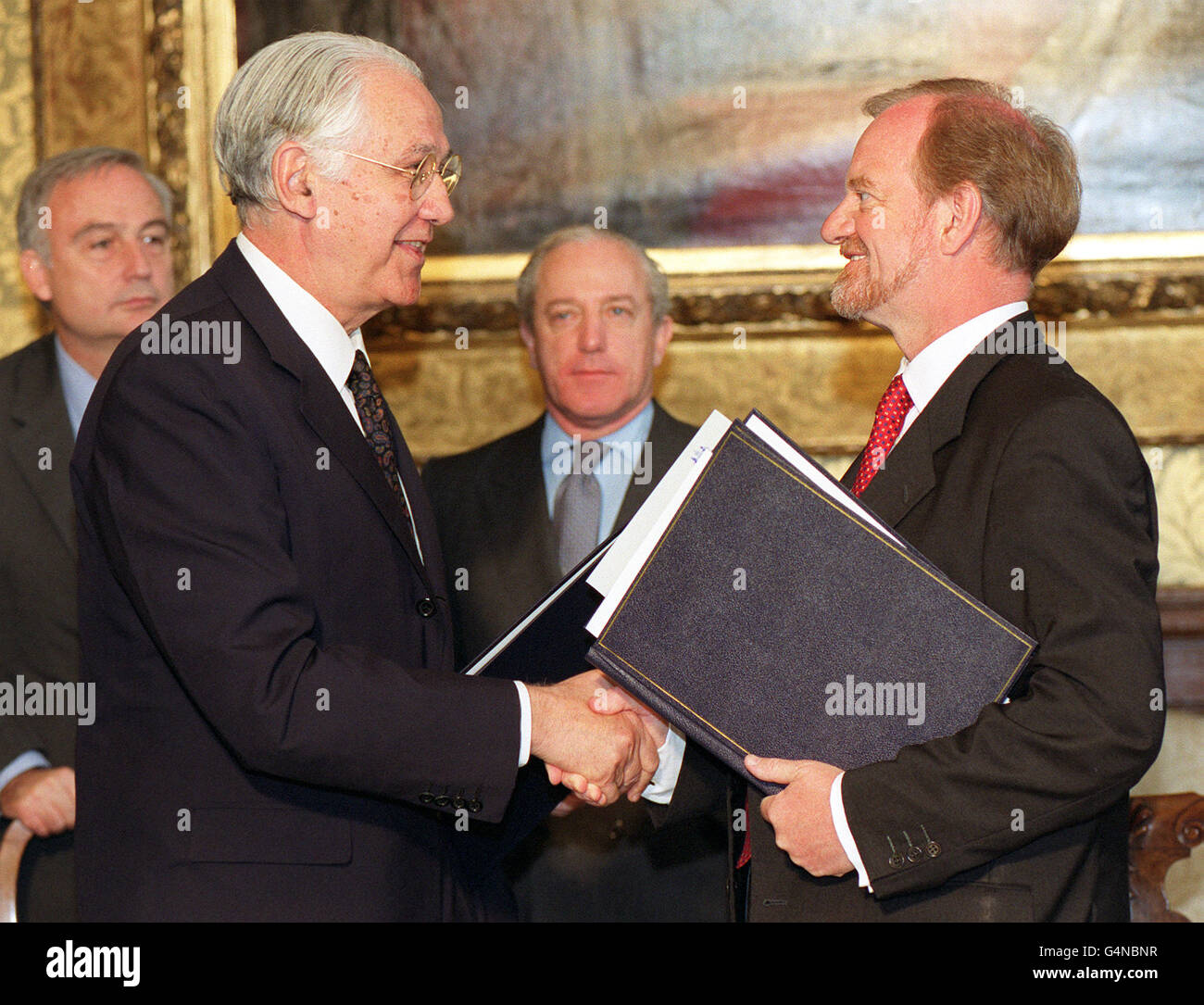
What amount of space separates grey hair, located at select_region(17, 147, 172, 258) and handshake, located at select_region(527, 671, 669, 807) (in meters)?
2.05

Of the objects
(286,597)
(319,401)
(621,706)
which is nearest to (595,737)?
(621,706)

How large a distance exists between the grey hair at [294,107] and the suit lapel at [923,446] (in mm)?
1071

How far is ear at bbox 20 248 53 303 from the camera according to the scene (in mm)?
3639

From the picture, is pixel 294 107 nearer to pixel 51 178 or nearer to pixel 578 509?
pixel 578 509

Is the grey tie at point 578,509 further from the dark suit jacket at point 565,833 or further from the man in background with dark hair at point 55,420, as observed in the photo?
the man in background with dark hair at point 55,420

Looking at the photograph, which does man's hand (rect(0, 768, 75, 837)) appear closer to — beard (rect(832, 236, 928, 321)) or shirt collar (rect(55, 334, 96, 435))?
shirt collar (rect(55, 334, 96, 435))

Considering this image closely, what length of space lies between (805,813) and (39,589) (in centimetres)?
213

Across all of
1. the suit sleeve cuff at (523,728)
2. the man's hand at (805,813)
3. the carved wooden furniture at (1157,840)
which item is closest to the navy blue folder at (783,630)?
the man's hand at (805,813)

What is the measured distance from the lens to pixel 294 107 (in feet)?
7.76

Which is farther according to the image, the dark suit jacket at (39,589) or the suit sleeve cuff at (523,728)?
the dark suit jacket at (39,589)

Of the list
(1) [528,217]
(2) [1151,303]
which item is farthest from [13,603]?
(2) [1151,303]

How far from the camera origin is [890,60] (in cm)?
367

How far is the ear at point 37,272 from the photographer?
3.64 metres
